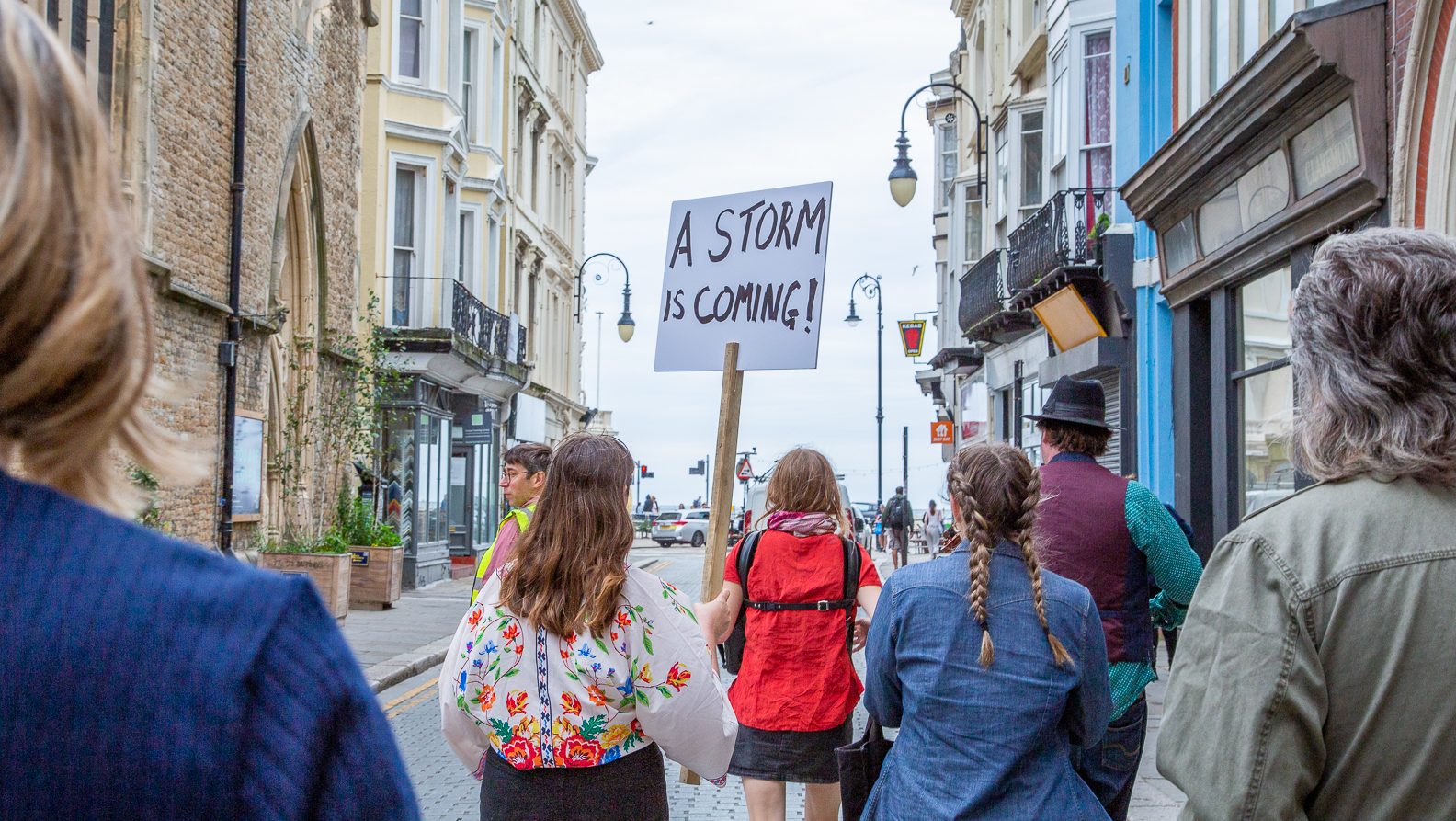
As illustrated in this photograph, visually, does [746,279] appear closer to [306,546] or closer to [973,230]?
[306,546]

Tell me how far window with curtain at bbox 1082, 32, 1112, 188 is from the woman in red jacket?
14.9 m

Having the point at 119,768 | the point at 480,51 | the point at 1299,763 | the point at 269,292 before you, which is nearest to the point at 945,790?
the point at 1299,763

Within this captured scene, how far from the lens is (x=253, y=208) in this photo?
1741cm

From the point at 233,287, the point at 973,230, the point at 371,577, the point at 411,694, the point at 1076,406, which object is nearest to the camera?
the point at 1076,406

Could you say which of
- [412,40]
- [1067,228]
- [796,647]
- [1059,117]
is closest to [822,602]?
[796,647]

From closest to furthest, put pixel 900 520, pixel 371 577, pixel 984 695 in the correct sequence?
pixel 984 695
pixel 371 577
pixel 900 520

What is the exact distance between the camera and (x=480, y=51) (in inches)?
1160

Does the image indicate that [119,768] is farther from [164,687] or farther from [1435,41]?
[1435,41]

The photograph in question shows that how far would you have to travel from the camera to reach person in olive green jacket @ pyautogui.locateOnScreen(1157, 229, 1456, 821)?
204cm

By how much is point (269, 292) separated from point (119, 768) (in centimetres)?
1799

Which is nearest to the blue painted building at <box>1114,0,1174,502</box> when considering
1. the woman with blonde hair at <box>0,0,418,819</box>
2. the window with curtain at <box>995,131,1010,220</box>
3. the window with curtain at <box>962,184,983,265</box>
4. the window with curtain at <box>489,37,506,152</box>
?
the window with curtain at <box>995,131,1010,220</box>

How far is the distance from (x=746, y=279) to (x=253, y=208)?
40.5 feet

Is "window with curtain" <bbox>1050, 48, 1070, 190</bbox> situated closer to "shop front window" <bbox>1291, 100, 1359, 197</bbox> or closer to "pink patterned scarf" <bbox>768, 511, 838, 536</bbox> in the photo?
"shop front window" <bbox>1291, 100, 1359, 197</bbox>

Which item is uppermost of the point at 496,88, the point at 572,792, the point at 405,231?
the point at 496,88
